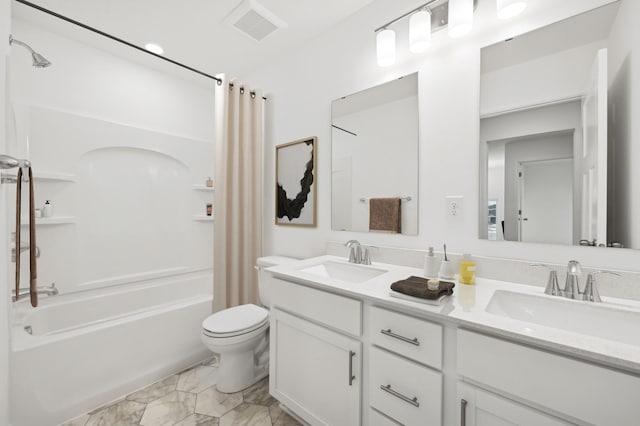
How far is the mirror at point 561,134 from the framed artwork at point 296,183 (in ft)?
3.80

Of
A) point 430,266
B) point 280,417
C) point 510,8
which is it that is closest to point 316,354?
point 280,417

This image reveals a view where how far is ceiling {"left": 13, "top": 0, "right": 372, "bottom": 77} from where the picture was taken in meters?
A: 1.76

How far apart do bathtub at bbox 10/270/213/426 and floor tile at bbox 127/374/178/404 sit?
0.14ft

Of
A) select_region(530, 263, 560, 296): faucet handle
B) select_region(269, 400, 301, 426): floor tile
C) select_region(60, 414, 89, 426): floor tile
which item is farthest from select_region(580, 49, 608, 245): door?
select_region(60, 414, 89, 426): floor tile

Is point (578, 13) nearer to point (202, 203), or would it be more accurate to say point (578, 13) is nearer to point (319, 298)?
point (319, 298)

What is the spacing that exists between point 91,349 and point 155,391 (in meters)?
0.48

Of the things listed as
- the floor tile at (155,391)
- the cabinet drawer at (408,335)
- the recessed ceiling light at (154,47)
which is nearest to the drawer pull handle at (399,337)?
the cabinet drawer at (408,335)

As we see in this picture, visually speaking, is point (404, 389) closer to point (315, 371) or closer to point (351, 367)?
point (351, 367)

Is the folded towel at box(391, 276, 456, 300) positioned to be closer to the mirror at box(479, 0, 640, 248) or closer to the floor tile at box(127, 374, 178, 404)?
the mirror at box(479, 0, 640, 248)

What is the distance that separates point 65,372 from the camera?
1530 millimetres

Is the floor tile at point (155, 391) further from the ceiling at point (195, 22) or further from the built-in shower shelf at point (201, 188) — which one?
the ceiling at point (195, 22)

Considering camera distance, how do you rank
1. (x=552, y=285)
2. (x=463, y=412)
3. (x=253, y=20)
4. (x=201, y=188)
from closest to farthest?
(x=463, y=412), (x=552, y=285), (x=253, y=20), (x=201, y=188)

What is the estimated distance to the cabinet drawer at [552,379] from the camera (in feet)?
2.15

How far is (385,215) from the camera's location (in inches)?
67.2
